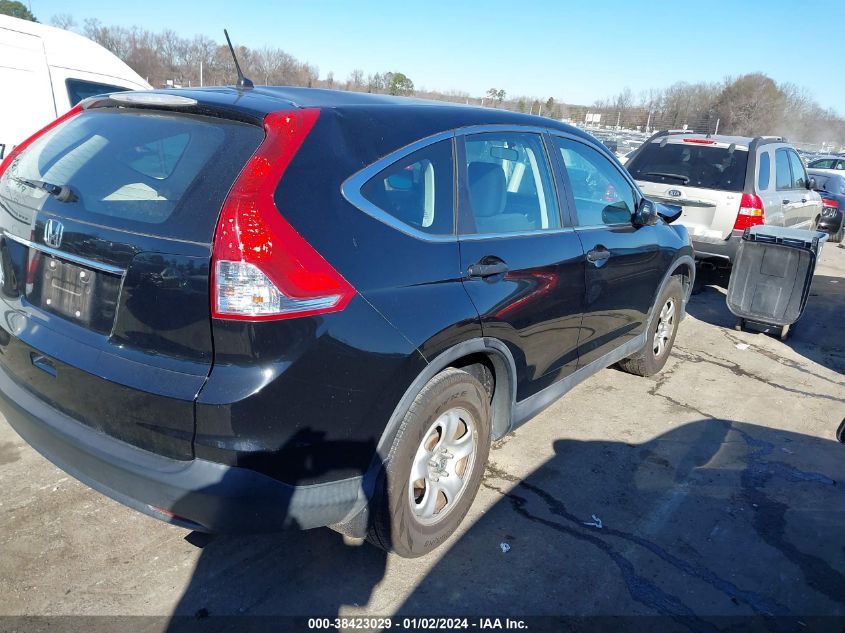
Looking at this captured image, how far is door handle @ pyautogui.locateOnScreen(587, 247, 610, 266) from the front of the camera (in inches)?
144

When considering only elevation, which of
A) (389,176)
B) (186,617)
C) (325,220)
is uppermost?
(389,176)

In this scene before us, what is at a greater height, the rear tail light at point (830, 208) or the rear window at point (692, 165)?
the rear window at point (692, 165)

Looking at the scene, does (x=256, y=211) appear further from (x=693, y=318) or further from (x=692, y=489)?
(x=693, y=318)

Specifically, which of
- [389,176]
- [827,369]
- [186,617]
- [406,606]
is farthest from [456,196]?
[827,369]

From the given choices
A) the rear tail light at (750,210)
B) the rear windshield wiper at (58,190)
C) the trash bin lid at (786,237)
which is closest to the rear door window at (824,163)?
the rear tail light at (750,210)

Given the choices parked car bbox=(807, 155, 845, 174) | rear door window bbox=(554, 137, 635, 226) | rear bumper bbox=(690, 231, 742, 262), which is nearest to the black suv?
Result: rear door window bbox=(554, 137, 635, 226)

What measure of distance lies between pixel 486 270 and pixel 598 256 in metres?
1.17

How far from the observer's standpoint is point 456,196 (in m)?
2.80

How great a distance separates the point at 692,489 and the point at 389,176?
247 cm

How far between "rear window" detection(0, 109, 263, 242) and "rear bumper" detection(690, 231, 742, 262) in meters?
6.47

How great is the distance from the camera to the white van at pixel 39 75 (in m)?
6.27

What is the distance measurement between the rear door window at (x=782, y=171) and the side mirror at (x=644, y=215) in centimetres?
469

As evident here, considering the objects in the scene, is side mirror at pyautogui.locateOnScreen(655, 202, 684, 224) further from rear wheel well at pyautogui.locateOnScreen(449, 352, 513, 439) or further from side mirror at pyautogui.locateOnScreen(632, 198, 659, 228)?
rear wheel well at pyautogui.locateOnScreen(449, 352, 513, 439)

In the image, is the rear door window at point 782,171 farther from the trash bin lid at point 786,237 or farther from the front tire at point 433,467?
the front tire at point 433,467
